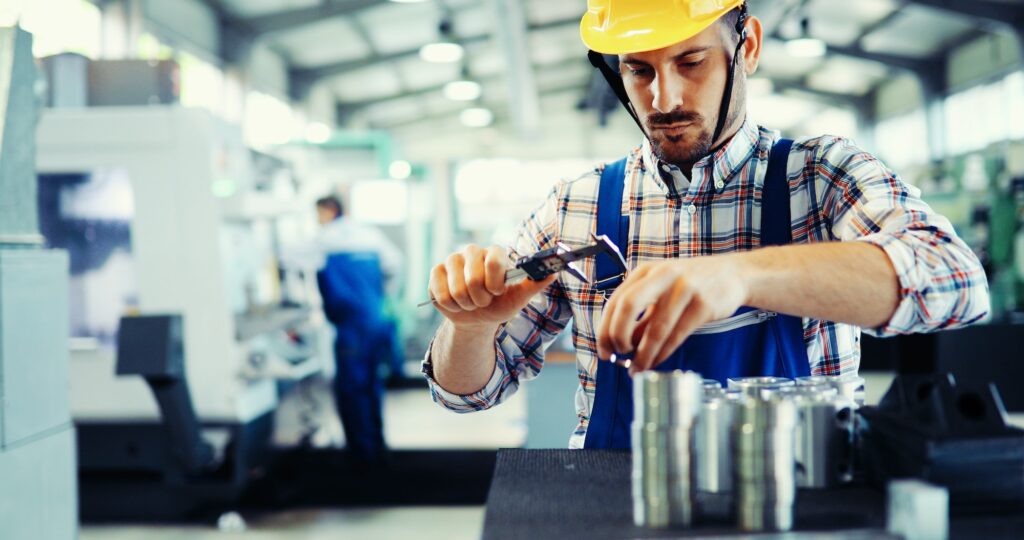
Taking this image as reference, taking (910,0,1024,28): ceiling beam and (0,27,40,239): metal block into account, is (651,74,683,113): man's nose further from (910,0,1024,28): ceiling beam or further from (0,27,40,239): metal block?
(910,0,1024,28): ceiling beam

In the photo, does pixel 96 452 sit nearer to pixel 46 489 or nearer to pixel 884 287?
pixel 46 489

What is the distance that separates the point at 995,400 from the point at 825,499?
7.7 inches

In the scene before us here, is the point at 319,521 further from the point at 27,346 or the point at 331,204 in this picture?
the point at 27,346

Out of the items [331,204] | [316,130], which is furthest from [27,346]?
[316,130]

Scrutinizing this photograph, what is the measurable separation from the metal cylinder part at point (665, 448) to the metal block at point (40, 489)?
1581mm

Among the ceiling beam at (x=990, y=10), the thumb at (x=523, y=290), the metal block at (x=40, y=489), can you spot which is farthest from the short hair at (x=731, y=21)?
the ceiling beam at (x=990, y=10)

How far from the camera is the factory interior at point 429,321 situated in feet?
2.67

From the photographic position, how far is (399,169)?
8.37 metres

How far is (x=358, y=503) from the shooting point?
416cm

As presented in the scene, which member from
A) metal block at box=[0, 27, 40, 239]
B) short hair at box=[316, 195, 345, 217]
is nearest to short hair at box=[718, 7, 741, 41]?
metal block at box=[0, 27, 40, 239]

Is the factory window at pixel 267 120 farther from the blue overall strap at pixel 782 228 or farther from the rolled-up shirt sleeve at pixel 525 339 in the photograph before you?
the blue overall strap at pixel 782 228

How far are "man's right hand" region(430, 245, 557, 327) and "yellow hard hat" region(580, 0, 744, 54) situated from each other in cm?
43

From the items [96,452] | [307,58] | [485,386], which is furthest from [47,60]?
[307,58]

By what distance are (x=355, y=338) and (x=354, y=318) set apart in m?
0.12
